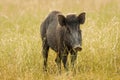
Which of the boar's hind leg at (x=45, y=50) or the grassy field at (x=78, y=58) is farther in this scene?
the boar's hind leg at (x=45, y=50)

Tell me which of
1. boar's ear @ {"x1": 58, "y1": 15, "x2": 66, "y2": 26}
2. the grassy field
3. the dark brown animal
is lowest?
the grassy field

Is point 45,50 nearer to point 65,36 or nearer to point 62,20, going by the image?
point 65,36

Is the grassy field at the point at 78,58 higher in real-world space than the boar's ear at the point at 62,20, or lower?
lower

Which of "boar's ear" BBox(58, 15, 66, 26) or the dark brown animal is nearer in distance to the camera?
the dark brown animal

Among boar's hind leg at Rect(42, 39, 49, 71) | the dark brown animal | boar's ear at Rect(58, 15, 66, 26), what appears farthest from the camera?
boar's hind leg at Rect(42, 39, 49, 71)

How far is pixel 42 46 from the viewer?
9.20 metres

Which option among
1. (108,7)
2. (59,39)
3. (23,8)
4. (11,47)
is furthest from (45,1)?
(59,39)

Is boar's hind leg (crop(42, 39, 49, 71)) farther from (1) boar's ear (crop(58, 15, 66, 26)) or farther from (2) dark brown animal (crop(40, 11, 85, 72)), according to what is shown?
(1) boar's ear (crop(58, 15, 66, 26))

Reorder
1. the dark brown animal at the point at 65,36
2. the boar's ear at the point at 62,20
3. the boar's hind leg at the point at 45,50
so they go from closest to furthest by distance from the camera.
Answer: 1. the dark brown animal at the point at 65,36
2. the boar's ear at the point at 62,20
3. the boar's hind leg at the point at 45,50

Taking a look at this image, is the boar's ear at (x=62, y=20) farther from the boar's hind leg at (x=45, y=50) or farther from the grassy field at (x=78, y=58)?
the boar's hind leg at (x=45, y=50)

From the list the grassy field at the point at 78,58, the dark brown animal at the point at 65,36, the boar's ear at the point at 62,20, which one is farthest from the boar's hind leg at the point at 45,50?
the boar's ear at the point at 62,20

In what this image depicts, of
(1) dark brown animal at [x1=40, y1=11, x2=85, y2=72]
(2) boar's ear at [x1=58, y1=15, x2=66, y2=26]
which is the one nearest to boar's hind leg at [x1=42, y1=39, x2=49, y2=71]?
(1) dark brown animal at [x1=40, y1=11, x2=85, y2=72]

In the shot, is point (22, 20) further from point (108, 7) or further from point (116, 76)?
point (116, 76)

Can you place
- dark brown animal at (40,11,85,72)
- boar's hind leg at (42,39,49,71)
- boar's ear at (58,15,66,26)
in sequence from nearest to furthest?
1. dark brown animal at (40,11,85,72)
2. boar's ear at (58,15,66,26)
3. boar's hind leg at (42,39,49,71)
